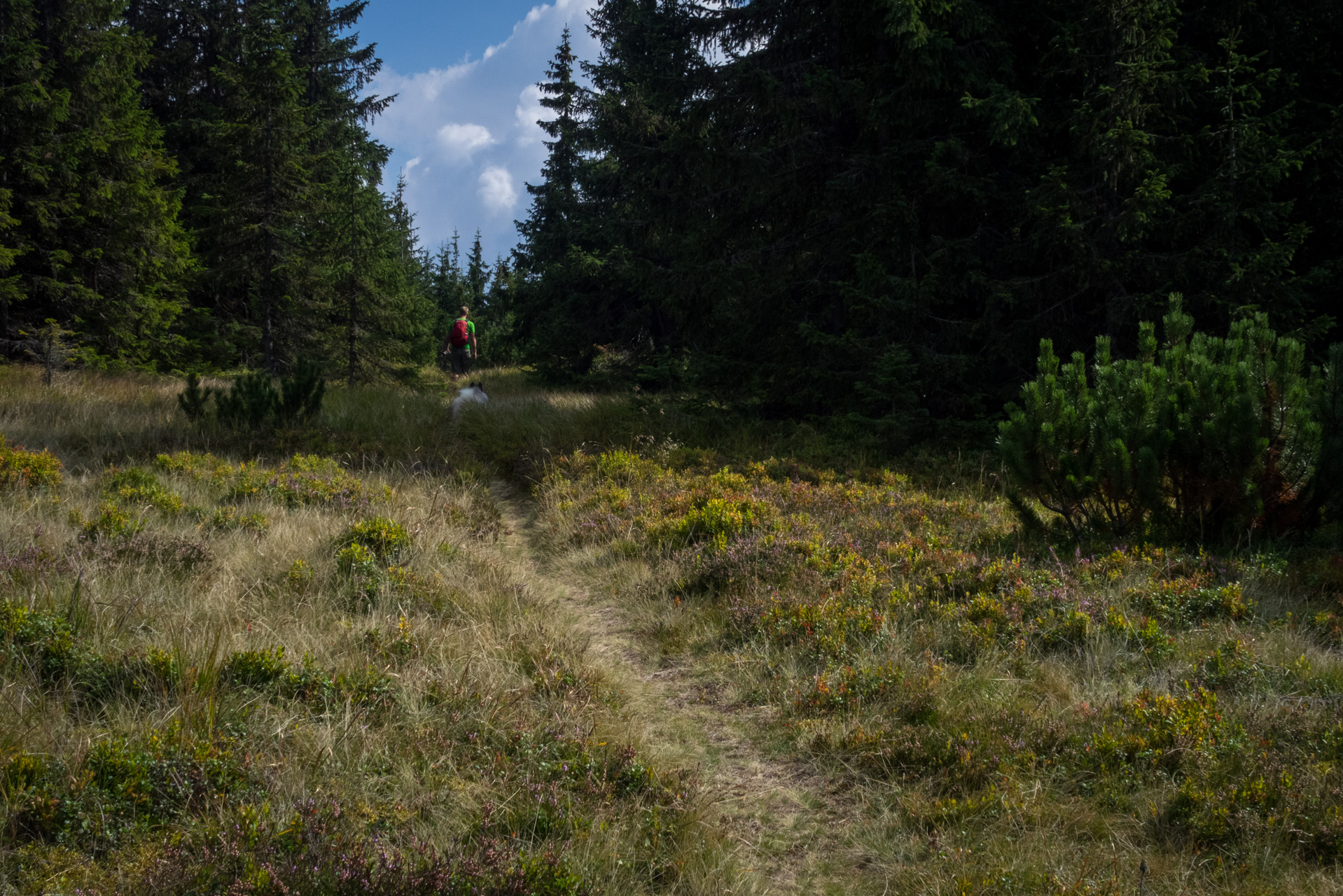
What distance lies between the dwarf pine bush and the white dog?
10368 millimetres

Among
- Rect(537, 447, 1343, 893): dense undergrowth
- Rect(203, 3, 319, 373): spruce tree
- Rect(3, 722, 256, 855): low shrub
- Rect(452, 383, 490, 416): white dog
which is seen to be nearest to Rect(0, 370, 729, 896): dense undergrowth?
Rect(3, 722, 256, 855): low shrub

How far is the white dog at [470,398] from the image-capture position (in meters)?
14.1

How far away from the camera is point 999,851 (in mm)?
2812

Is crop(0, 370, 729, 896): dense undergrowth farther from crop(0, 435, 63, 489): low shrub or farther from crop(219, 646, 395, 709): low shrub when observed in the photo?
crop(0, 435, 63, 489): low shrub

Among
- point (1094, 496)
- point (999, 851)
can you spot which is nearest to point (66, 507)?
point (999, 851)

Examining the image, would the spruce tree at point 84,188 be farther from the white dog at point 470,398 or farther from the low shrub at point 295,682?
the low shrub at point 295,682

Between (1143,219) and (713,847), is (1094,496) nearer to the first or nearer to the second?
(1143,219)

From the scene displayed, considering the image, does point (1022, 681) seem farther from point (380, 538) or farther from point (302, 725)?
point (380, 538)

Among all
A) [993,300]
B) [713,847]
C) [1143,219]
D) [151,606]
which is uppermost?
[1143,219]

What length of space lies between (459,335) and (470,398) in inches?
188

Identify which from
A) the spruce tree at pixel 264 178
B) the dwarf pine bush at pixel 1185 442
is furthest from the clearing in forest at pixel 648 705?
the spruce tree at pixel 264 178

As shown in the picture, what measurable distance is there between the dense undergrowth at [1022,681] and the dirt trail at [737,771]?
16cm

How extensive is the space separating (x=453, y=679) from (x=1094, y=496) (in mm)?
5508

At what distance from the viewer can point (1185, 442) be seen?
583 centimetres
